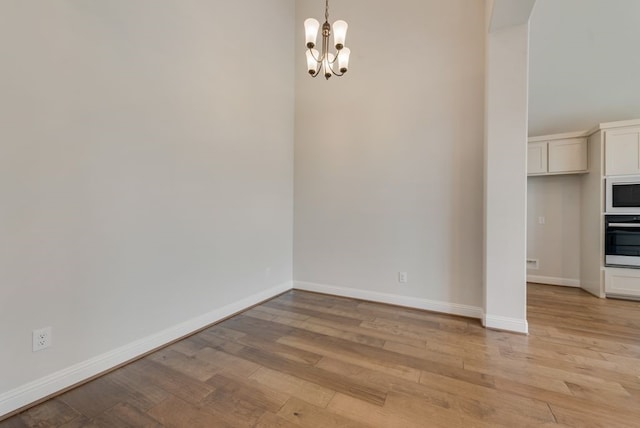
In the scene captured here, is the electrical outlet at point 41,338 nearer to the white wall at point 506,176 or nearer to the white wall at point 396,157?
the white wall at point 396,157

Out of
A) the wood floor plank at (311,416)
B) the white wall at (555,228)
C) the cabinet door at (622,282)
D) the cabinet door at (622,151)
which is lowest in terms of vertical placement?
the wood floor plank at (311,416)

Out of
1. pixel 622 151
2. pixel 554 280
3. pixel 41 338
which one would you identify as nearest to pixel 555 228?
pixel 554 280

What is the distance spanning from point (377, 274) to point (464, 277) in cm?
Result: 100

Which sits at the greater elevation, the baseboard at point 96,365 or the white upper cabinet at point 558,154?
the white upper cabinet at point 558,154

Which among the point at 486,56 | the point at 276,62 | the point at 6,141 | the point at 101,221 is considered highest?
the point at 276,62

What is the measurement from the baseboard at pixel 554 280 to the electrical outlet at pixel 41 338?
19.8 feet

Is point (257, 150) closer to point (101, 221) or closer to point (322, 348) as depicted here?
point (101, 221)

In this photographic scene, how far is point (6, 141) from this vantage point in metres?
1.56

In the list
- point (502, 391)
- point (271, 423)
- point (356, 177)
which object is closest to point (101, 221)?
point (271, 423)

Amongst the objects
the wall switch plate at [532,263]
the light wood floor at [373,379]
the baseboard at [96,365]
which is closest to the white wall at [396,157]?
the light wood floor at [373,379]

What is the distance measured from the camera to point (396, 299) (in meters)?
3.35

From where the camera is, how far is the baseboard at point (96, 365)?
161 cm

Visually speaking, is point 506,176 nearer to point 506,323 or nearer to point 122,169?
point 506,323

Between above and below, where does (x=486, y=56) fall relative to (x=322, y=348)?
above
